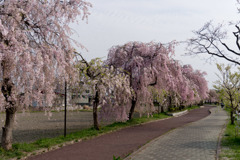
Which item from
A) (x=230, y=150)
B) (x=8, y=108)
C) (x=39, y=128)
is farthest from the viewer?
(x=39, y=128)

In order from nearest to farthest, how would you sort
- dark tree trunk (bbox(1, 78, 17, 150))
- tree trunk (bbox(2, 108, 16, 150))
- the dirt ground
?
1. dark tree trunk (bbox(1, 78, 17, 150))
2. tree trunk (bbox(2, 108, 16, 150))
3. the dirt ground

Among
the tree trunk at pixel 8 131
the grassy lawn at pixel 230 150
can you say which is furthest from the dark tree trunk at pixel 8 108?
the grassy lawn at pixel 230 150

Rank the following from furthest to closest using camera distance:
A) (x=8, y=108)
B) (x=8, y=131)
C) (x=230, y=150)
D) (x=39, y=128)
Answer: (x=39, y=128) < (x=230, y=150) < (x=8, y=131) < (x=8, y=108)

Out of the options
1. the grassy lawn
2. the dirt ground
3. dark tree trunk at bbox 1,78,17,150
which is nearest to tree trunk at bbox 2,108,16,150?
dark tree trunk at bbox 1,78,17,150

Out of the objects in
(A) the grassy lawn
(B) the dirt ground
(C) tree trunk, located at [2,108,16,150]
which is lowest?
(B) the dirt ground

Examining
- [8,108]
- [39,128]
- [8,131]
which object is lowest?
[39,128]

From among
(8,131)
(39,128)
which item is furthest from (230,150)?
(39,128)

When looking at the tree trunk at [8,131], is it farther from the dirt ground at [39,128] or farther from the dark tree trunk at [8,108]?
the dirt ground at [39,128]

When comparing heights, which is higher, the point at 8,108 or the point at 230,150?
the point at 8,108

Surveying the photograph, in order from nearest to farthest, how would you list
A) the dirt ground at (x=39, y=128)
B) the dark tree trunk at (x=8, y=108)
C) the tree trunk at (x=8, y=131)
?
the dark tree trunk at (x=8, y=108), the tree trunk at (x=8, y=131), the dirt ground at (x=39, y=128)

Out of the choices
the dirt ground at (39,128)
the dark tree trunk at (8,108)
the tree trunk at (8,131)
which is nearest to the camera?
the dark tree trunk at (8,108)

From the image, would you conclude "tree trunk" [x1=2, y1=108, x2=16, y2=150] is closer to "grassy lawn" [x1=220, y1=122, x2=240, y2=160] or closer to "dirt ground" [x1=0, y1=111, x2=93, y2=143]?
"dirt ground" [x1=0, y1=111, x2=93, y2=143]

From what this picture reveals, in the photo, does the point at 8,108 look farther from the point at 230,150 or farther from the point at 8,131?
the point at 230,150

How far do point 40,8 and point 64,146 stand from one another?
5.69 metres
